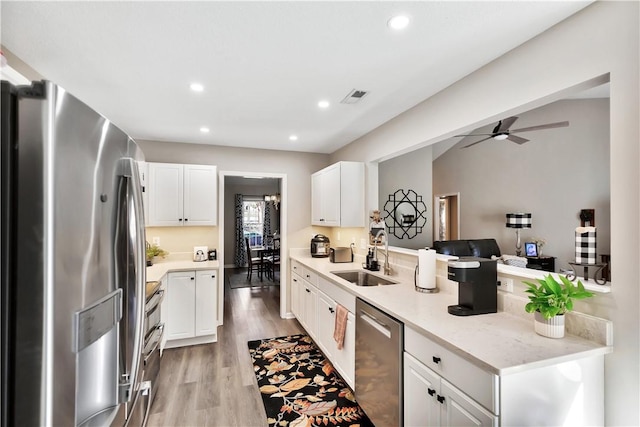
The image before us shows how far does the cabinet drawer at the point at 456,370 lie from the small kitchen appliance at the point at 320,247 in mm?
2684

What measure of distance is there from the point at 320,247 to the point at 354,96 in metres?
2.39

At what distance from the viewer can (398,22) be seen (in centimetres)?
162

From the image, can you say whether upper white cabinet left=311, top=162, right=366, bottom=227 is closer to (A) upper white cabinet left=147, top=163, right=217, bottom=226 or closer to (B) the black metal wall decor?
(B) the black metal wall decor

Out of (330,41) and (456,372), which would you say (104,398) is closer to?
(456,372)

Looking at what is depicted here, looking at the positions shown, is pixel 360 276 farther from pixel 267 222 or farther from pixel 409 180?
pixel 267 222

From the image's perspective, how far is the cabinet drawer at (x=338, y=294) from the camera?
2.54m

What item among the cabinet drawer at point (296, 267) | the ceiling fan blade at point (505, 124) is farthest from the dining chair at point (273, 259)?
the ceiling fan blade at point (505, 124)

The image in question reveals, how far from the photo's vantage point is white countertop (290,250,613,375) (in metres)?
1.30

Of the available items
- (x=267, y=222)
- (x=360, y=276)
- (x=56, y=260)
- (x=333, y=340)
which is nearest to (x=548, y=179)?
(x=360, y=276)

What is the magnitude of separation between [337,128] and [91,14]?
2.45 m

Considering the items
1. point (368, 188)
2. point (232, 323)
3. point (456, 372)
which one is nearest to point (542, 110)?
point (368, 188)

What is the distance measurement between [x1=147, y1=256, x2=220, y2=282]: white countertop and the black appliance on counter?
107 inches

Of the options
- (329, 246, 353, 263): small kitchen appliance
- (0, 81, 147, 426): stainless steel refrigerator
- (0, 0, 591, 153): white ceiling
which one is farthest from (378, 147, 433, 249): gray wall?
(0, 81, 147, 426): stainless steel refrigerator

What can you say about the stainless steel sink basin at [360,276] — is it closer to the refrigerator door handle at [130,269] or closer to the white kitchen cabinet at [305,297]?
the white kitchen cabinet at [305,297]
